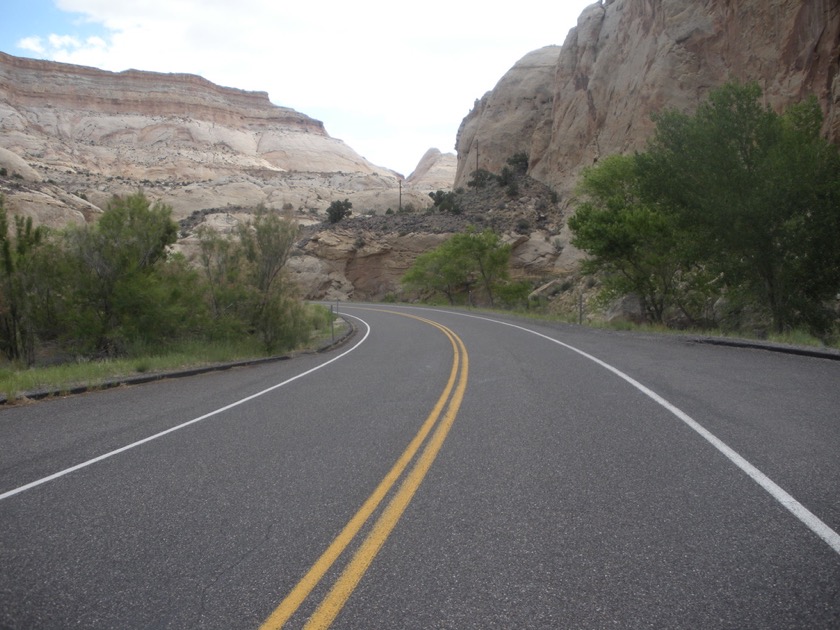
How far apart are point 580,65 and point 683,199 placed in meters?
44.1

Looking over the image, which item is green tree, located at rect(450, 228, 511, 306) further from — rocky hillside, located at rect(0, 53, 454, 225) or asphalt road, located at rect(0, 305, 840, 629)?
asphalt road, located at rect(0, 305, 840, 629)

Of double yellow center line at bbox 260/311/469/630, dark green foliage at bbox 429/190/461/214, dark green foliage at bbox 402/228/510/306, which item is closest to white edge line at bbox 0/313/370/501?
double yellow center line at bbox 260/311/469/630

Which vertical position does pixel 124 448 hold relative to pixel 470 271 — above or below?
below

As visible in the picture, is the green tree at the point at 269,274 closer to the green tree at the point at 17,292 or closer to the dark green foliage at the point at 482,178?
the green tree at the point at 17,292

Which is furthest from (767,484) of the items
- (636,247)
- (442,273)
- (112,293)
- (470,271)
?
(442,273)

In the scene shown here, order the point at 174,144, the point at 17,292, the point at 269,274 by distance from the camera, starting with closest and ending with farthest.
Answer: the point at 17,292, the point at 269,274, the point at 174,144

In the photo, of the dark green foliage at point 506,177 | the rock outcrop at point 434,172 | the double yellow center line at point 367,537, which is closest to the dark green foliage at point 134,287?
the double yellow center line at point 367,537

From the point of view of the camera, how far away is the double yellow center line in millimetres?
2924

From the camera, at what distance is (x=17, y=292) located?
14.8 meters

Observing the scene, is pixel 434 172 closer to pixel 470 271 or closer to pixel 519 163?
pixel 519 163

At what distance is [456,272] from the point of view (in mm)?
49969

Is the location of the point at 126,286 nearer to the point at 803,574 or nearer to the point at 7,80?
the point at 803,574

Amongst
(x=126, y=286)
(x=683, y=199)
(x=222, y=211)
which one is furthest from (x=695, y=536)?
(x=222, y=211)

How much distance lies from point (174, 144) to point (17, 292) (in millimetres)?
111340
